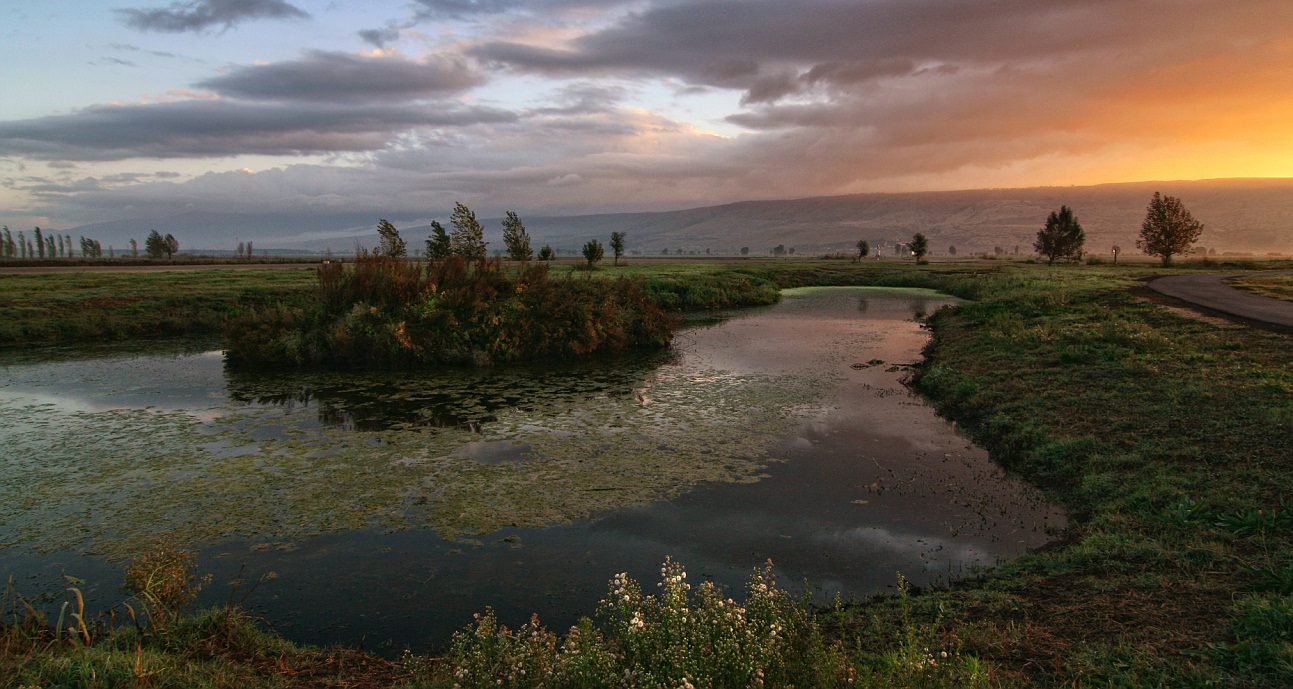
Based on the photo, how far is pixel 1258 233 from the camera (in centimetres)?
19538

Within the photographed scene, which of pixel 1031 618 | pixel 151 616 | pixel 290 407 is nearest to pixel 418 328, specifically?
pixel 290 407

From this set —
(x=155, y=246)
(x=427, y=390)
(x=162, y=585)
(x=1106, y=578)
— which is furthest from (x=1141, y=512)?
(x=155, y=246)

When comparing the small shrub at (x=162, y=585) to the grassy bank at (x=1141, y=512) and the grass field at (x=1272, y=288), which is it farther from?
the grass field at (x=1272, y=288)

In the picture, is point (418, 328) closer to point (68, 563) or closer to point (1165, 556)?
point (68, 563)

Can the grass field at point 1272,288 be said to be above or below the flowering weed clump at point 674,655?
above

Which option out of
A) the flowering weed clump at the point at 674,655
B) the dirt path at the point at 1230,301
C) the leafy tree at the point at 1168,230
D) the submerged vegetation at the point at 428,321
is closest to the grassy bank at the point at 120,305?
the submerged vegetation at the point at 428,321

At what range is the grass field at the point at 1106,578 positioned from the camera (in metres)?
4.10

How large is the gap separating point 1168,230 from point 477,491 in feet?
221

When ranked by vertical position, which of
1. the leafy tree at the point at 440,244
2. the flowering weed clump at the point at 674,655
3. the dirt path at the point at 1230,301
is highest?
the leafy tree at the point at 440,244

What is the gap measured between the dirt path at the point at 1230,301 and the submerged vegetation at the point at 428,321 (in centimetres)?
1796

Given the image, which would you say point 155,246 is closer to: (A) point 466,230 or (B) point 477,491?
(A) point 466,230

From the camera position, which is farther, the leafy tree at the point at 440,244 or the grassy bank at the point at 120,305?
the leafy tree at the point at 440,244

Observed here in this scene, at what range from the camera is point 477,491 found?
29.3 ft

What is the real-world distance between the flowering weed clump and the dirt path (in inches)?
707
